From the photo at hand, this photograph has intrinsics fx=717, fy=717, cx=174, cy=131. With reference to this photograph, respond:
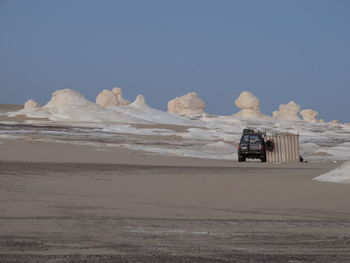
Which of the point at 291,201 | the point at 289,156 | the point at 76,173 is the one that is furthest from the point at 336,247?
the point at 289,156

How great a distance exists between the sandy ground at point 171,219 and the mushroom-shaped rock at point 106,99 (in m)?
116

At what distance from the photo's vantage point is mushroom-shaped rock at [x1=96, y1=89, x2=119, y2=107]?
131625 millimetres

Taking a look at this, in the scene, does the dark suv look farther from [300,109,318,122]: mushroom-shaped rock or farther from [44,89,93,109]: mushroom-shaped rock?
[300,109,318,122]: mushroom-shaped rock

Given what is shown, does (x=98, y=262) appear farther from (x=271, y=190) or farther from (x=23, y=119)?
(x=23, y=119)

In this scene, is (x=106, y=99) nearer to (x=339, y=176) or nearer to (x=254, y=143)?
(x=254, y=143)

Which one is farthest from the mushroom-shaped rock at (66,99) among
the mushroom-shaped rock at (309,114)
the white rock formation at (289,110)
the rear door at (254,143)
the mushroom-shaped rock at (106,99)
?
the mushroom-shaped rock at (309,114)

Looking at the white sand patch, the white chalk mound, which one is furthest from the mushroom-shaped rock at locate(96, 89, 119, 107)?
the white sand patch

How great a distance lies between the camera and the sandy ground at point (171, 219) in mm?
6656

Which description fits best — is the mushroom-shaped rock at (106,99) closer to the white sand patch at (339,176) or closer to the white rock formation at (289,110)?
the white rock formation at (289,110)

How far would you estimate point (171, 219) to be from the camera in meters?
9.31

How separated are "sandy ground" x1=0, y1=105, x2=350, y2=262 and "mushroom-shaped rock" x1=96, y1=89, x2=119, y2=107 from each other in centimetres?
11604

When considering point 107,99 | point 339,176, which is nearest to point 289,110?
point 107,99

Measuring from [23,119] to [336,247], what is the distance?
75.9 metres

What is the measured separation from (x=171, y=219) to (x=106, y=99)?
125m
